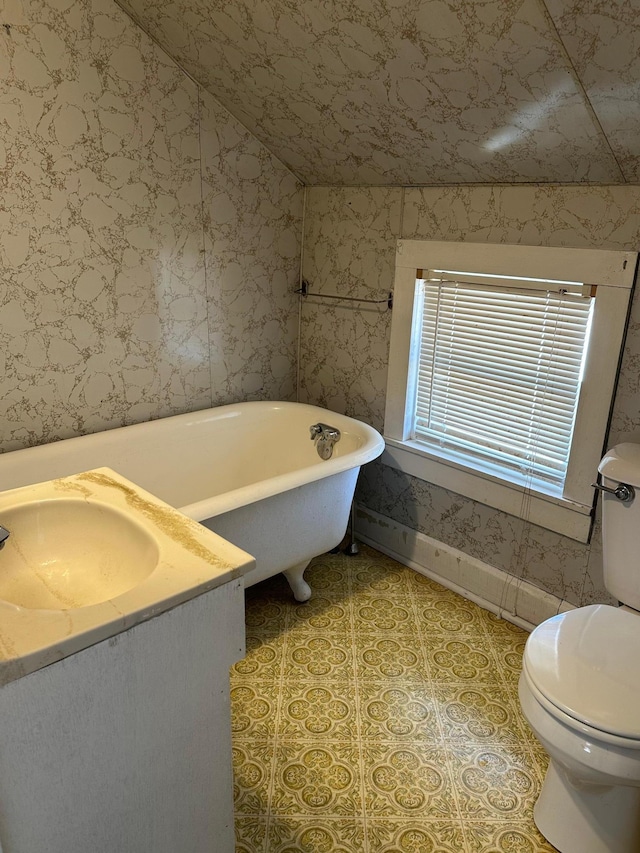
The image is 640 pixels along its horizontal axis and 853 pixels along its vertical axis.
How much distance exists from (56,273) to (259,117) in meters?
1.04

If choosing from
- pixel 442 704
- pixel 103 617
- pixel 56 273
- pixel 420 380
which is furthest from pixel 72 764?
pixel 420 380

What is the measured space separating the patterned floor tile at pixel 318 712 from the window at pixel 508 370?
944 millimetres

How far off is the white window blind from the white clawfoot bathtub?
0.37m

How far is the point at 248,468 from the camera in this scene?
289 centimetres

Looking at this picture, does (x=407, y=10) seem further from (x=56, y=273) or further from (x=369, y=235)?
(x=56, y=273)

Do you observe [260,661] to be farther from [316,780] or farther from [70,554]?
[70,554]

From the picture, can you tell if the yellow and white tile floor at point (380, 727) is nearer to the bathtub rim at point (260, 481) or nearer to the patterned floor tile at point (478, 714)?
the patterned floor tile at point (478, 714)

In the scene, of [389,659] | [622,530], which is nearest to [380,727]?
[389,659]

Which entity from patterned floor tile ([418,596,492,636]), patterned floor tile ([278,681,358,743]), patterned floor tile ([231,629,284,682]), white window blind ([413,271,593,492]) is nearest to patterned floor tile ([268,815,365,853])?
patterned floor tile ([278,681,358,743])

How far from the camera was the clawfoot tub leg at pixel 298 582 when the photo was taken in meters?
2.47

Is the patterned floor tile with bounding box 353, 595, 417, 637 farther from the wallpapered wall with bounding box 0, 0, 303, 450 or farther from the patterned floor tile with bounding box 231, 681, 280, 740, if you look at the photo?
the wallpapered wall with bounding box 0, 0, 303, 450

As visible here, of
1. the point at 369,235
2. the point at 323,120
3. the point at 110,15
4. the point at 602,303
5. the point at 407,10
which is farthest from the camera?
the point at 369,235

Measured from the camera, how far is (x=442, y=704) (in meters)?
2.04

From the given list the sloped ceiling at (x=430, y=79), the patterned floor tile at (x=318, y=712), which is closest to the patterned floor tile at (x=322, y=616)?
the patterned floor tile at (x=318, y=712)
